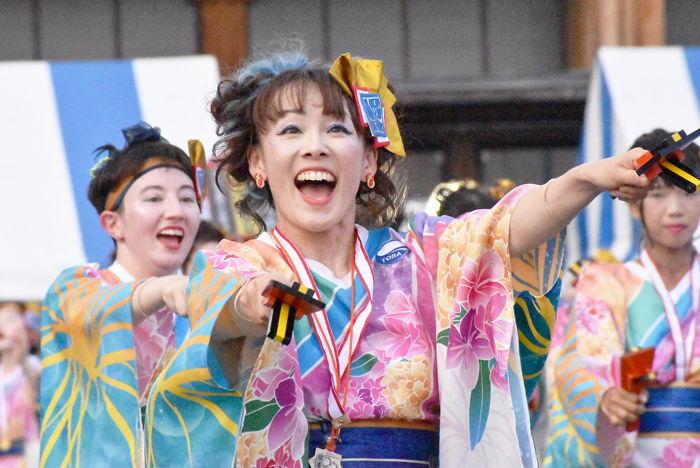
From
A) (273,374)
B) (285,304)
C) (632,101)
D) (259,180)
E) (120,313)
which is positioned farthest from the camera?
(632,101)

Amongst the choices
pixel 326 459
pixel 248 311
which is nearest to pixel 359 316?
pixel 326 459

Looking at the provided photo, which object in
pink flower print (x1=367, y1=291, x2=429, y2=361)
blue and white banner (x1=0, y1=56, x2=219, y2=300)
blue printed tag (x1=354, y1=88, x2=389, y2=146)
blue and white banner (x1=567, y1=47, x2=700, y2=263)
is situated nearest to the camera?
pink flower print (x1=367, y1=291, x2=429, y2=361)

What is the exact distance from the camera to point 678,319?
3.42 metres

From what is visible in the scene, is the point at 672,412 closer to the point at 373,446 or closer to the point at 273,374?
the point at 373,446

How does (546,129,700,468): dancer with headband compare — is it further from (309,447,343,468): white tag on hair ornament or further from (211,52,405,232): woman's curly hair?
(309,447,343,468): white tag on hair ornament

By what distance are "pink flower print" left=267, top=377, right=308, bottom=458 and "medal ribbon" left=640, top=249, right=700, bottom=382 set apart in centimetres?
179

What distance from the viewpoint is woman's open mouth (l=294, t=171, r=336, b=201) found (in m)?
2.19

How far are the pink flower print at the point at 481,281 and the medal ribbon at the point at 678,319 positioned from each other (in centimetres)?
156

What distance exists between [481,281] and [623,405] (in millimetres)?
1247

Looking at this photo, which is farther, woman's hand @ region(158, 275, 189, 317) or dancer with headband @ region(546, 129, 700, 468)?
dancer with headband @ region(546, 129, 700, 468)

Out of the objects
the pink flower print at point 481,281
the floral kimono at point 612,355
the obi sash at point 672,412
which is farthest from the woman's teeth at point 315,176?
the obi sash at point 672,412

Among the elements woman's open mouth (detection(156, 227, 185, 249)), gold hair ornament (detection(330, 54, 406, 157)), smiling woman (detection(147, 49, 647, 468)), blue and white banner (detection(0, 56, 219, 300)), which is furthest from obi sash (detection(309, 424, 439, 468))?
blue and white banner (detection(0, 56, 219, 300))

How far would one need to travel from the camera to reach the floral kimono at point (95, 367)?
9.36ft

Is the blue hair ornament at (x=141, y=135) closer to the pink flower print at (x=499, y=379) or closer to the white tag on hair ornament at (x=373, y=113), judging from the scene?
the white tag on hair ornament at (x=373, y=113)
